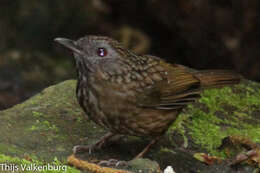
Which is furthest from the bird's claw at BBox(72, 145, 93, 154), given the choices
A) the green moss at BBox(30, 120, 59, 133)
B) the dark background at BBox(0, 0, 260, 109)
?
the dark background at BBox(0, 0, 260, 109)

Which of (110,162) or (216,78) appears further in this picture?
(216,78)

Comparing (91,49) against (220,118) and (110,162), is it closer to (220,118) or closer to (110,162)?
(110,162)

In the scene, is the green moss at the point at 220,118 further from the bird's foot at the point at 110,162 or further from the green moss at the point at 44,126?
the green moss at the point at 44,126

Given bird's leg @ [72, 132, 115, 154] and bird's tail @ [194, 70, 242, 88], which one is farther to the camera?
bird's tail @ [194, 70, 242, 88]

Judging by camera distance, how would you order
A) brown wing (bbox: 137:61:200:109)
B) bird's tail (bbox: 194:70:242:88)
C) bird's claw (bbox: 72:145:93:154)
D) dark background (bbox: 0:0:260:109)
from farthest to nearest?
dark background (bbox: 0:0:260:109), bird's tail (bbox: 194:70:242:88), brown wing (bbox: 137:61:200:109), bird's claw (bbox: 72:145:93:154)

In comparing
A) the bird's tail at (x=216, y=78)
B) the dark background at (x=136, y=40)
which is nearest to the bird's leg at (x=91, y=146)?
the bird's tail at (x=216, y=78)

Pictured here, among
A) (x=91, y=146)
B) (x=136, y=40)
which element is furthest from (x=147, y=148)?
(x=136, y=40)

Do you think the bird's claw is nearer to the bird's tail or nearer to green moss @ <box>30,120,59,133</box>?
green moss @ <box>30,120,59,133</box>
